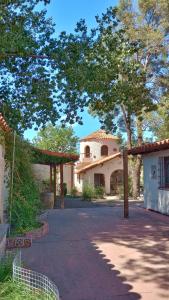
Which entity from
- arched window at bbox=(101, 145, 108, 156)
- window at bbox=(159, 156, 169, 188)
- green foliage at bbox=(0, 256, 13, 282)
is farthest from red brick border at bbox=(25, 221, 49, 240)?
arched window at bbox=(101, 145, 108, 156)

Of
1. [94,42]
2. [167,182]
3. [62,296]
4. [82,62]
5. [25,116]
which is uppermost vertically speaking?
[94,42]

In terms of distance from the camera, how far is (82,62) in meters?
11.5

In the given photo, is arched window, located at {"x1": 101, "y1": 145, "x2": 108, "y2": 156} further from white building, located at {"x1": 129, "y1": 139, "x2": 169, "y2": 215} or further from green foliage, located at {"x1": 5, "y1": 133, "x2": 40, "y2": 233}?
green foliage, located at {"x1": 5, "y1": 133, "x2": 40, "y2": 233}

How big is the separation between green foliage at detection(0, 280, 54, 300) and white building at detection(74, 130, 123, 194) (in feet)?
105

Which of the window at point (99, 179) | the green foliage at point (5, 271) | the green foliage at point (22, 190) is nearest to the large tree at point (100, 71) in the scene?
the green foliage at point (22, 190)

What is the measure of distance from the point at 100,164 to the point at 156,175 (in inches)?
824

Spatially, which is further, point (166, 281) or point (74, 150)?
point (74, 150)

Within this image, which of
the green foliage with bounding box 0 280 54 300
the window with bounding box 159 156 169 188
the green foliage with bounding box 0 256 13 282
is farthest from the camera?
Result: the window with bounding box 159 156 169 188

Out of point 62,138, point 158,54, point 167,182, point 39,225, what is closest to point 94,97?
point 39,225

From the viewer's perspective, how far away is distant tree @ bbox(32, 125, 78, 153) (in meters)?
56.4

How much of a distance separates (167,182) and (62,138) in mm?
40367

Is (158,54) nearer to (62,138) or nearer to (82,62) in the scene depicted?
(82,62)

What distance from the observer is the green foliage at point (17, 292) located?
15.7 ft

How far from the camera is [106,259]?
8.83m
